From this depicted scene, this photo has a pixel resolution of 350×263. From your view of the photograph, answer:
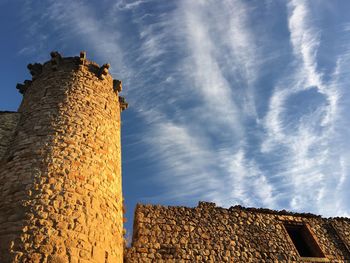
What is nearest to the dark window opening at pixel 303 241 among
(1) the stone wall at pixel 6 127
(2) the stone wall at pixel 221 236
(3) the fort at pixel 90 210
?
(3) the fort at pixel 90 210

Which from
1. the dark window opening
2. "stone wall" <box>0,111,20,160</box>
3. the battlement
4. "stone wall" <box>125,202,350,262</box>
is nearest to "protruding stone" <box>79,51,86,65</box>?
the battlement

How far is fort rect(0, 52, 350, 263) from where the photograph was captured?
5.51 m

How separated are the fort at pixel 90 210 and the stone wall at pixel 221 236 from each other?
0.03m

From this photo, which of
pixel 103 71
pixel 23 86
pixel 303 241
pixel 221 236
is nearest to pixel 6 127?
pixel 23 86

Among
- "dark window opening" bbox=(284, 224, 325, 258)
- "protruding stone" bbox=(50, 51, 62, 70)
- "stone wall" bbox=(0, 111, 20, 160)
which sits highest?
"protruding stone" bbox=(50, 51, 62, 70)

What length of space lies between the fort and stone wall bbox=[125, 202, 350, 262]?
0.03m

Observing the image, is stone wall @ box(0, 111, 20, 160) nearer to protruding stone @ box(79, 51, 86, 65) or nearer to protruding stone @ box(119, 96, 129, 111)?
protruding stone @ box(79, 51, 86, 65)

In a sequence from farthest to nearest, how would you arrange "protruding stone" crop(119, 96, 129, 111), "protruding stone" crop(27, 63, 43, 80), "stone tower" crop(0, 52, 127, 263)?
"protruding stone" crop(119, 96, 129, 111)
"protruding stone" crop(27, 63, 43, 80)
"stone tower" crop(0, 52, 127, 263)

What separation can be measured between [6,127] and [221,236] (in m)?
6.97

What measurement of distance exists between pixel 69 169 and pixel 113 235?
1762 mm

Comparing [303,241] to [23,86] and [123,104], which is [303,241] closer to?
[123,104]

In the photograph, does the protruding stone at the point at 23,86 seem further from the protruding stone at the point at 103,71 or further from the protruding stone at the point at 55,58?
the protruding stone at the point at 103,71

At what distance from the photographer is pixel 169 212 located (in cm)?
918

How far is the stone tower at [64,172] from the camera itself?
5.32 m
